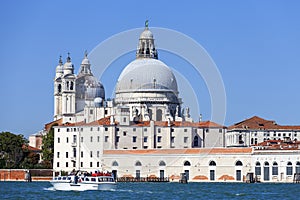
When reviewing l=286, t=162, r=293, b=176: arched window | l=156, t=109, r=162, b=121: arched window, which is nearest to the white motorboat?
l=286, t=162, r=293, b=176: arched window

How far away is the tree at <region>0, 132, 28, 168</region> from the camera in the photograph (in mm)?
110000

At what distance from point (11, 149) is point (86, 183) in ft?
129

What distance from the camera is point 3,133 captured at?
111 meters

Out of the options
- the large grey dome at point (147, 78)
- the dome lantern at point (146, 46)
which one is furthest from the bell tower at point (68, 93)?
the dome lantern at point (146, 46)

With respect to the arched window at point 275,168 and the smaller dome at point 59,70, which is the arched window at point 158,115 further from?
the arched window at point 275,168

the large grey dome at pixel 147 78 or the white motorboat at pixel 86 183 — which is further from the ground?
the large grey dome at pixel 147 78

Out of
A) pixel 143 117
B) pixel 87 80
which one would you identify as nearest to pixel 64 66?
pixel 87 80

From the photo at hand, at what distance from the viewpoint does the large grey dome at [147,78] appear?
11775 cm

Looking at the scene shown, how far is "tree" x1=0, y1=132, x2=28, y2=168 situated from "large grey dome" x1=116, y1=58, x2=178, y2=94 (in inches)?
538

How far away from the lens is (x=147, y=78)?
4646 inches

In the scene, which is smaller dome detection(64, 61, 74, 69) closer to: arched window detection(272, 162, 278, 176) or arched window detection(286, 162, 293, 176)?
arched window detection(272, 162, 278, 176)

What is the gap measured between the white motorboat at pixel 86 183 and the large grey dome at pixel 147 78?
146 ft

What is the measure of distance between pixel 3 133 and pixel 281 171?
29169 mm

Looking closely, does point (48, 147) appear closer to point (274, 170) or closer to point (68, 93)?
point (68, 93)
